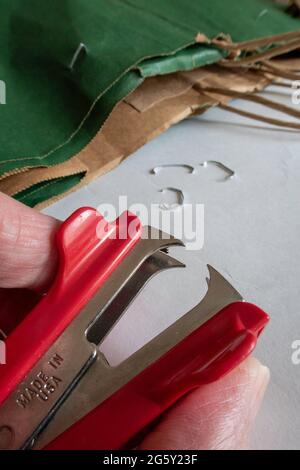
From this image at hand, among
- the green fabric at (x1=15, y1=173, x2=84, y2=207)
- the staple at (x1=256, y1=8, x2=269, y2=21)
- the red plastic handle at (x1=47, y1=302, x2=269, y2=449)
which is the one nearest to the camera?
the red plastic handle at (x1=47, y1=302, x2=269, y2=449)

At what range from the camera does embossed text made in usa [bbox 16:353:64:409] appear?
30 cm

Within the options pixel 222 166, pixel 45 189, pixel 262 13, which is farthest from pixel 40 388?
pixel 262 13

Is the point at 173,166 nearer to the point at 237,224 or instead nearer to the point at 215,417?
the point at 237,224

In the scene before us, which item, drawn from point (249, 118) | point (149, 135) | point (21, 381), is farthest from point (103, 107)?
point (21, 381)

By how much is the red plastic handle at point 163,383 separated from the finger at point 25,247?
0.10m

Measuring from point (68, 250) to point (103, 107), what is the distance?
0.23 meters

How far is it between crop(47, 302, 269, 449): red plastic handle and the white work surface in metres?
0.08

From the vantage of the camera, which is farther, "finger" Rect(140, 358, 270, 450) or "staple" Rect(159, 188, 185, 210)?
"staple" Rect(159, 188, 185, 210)

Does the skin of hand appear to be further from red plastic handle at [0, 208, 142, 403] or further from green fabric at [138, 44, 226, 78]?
green fabric at [138, 44, 226, 78]

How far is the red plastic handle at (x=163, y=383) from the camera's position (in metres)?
0.28

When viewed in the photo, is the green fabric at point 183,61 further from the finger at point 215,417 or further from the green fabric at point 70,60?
the finger at point 215,417

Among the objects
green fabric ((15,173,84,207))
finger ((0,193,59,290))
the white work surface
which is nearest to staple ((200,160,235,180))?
the white work surface

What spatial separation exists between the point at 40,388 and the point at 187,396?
8 centimetres
